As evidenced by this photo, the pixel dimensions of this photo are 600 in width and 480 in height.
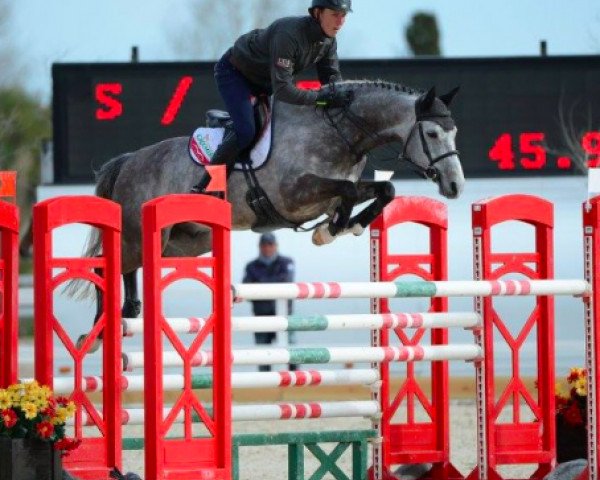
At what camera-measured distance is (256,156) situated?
20.3 feet

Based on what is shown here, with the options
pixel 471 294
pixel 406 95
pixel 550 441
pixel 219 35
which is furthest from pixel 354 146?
pixel 219 35

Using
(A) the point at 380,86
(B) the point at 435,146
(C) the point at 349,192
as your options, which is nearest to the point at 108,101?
(A) the point at 380,86

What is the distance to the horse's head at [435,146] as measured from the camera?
19.0 ft

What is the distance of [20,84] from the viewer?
806 inches

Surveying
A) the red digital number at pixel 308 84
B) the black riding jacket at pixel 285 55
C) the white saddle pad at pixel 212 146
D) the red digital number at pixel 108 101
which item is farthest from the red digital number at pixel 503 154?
the white saddle pad at pixel 212 146

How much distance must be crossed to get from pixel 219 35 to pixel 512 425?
20.6 m

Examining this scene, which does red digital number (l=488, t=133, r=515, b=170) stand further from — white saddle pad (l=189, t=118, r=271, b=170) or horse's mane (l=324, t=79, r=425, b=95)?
white saddle pad (l=189, t=118, r=271, b=170)

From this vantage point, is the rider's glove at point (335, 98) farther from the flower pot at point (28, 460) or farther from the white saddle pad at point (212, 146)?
the flower pot at point (28, 460)

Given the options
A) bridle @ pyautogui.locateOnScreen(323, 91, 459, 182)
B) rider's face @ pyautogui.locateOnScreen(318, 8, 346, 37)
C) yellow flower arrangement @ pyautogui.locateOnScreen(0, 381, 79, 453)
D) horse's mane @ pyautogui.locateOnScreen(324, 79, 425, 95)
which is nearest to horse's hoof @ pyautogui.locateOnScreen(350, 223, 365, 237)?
bridle @ pyautogui.locateOnScreen(323, 91, 459, 182)

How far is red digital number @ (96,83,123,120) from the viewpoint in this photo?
959 cm

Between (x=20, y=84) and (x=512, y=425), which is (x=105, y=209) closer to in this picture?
(x=512, y=425)

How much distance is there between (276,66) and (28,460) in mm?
2035

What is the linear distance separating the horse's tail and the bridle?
111cm

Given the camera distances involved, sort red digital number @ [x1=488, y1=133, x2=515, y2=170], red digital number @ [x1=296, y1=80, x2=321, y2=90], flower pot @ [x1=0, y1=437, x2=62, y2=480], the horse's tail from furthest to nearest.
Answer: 1. red digital number @ [x1=488, y1=133, x2=515, y2=170]
2. red digital number @ [x1=296, y1=80, x2=321, y2=90]
3. the horse's tail
4. flower pot @ [x1=0, y1=437, x2=62, y2=480]
